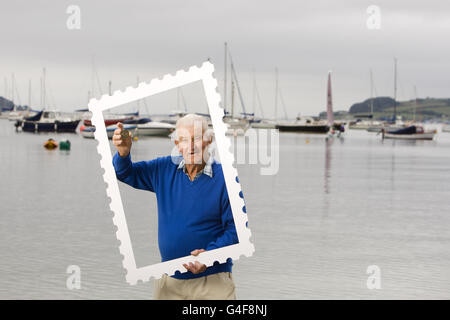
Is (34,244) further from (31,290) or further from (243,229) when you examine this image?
(243,229)

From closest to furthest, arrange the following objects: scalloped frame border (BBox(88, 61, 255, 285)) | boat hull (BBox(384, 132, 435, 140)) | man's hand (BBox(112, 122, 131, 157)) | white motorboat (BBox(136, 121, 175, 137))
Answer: scalloped frame border (BBox(88, 61, 255, 285)) < man's hand (BBox(112, 122, 131, 157)) < white motorboat (BBox(136, 121, 175, 137)) < boat hull (BBox(384, 132, 435, 140))

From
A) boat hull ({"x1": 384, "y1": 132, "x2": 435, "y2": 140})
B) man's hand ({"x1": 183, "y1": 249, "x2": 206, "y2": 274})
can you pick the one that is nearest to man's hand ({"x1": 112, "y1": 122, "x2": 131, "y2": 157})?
man's hand ({"x1": 183, "y1": 249, "x2": 206, "y2": 274})

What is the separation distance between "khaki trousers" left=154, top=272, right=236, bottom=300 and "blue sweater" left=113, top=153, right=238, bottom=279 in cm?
4

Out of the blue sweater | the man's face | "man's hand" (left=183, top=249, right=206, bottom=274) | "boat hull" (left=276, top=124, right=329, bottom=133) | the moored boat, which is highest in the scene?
the man's face

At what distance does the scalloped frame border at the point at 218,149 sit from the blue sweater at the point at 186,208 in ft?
0.26

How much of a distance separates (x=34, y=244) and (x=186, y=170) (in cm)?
1108

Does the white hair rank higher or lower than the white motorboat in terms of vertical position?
higher

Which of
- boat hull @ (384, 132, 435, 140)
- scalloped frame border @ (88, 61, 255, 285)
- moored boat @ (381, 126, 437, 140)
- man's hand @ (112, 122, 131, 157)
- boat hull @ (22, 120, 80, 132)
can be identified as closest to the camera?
scalloped frame border @ (88, 61, 255, 285)

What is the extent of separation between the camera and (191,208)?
4578 millimetres

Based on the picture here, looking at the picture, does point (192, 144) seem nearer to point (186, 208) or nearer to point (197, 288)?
point (186, 208)

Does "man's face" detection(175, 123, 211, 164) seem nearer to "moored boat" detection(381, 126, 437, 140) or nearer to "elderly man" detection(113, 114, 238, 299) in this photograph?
"elderly man" detection(113, 114, 238, 299)

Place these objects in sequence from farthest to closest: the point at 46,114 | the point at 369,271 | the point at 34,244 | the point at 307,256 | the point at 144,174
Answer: the point at 46,114 < the point at 34,244 < the point at 307,256 < the point at 369,271 < the point at 144,174

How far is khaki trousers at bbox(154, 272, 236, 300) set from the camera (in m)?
4.68

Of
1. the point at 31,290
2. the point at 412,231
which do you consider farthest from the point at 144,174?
the point at 412,231
